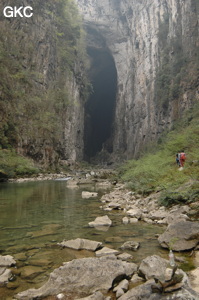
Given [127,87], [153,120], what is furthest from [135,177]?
[127,87]

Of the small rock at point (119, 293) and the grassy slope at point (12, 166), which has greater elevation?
the small rock at point (119, 293)

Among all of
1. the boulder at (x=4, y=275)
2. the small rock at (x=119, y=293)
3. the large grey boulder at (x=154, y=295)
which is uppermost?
the large grey boulder at (x=154, y=295)

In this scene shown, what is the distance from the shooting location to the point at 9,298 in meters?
2.31

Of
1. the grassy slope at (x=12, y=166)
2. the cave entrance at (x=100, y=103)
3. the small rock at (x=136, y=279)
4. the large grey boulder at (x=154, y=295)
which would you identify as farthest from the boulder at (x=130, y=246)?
the cave entrance at (x=100, y=103)

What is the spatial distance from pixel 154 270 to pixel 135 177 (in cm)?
897

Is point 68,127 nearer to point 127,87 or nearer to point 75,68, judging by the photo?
point 75,68

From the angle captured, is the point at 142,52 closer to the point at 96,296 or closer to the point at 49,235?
the point at 49,235

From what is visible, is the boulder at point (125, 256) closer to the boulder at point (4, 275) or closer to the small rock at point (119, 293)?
the small rock at point (119, 293)

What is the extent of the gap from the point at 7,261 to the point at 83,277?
3.94 ft

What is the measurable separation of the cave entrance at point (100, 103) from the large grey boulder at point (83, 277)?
5531 cm

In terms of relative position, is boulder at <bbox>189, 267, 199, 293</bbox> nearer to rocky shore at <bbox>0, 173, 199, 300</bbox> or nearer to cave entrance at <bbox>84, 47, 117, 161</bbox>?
rocky shore at <bbox>0, 173, 199, 300</bbox>

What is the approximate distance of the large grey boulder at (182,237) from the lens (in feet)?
11.2

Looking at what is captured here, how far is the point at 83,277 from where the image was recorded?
2498mm

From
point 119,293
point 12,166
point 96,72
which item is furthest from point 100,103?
point 119,293
